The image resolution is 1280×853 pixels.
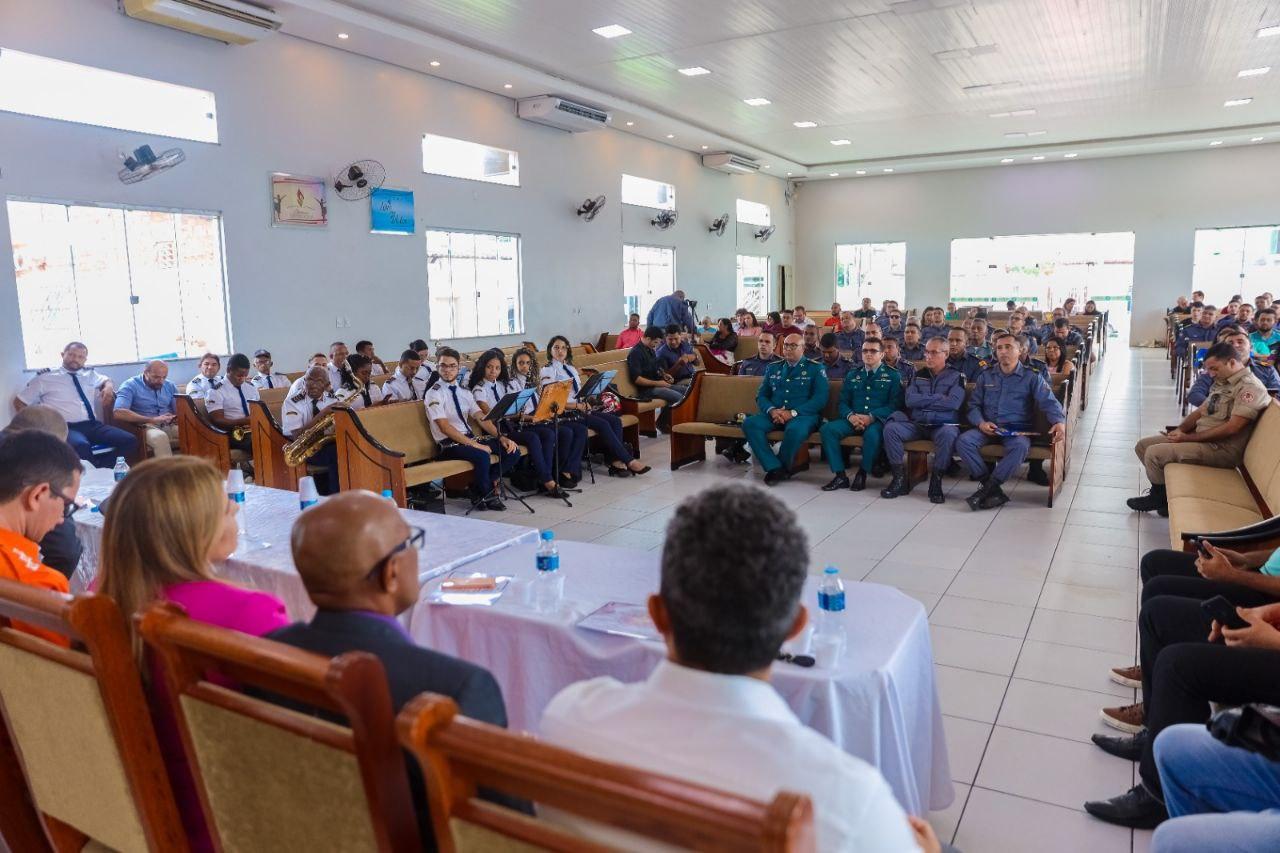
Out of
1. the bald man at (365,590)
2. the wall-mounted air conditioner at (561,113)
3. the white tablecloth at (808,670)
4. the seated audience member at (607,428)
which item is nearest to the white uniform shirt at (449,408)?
the seated audience member at (607,428)

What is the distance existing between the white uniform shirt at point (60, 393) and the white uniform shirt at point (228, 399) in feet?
3.25

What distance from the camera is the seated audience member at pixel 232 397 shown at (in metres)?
7.06

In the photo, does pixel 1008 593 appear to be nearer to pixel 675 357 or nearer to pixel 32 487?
pixel 32 487

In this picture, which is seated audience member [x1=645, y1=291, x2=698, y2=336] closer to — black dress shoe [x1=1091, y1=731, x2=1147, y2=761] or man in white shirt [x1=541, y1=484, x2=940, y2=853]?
black dress shoe [x1=1091, y1=731, x2=1147, y2=761]

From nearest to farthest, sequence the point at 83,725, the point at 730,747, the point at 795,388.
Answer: the point at 730,747, the point at 83,725, the point at 795,388

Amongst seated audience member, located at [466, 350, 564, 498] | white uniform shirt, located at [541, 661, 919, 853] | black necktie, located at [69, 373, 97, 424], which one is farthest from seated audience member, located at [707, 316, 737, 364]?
white uniform shirt, located at [541, 661, 919, 853]

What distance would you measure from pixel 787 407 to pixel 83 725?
19.7 ft

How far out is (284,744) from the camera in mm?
1172

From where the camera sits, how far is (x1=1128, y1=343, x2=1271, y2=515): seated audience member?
4.97 metres

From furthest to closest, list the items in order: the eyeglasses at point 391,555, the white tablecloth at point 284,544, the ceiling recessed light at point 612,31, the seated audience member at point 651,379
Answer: the ceiling recessed light at point 612,31 < the seated audience member at point 651,379 < the white tablecloth at point 284,544 < the eyeglasses at point 391,555

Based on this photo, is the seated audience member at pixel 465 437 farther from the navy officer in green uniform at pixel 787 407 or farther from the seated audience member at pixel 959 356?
the seated audience member at pixel 959 356

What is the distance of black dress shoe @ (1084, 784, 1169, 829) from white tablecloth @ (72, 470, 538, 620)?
1.86 metres

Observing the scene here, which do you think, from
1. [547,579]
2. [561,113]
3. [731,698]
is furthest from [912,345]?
[731,698]

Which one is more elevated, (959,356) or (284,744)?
(959,356)
